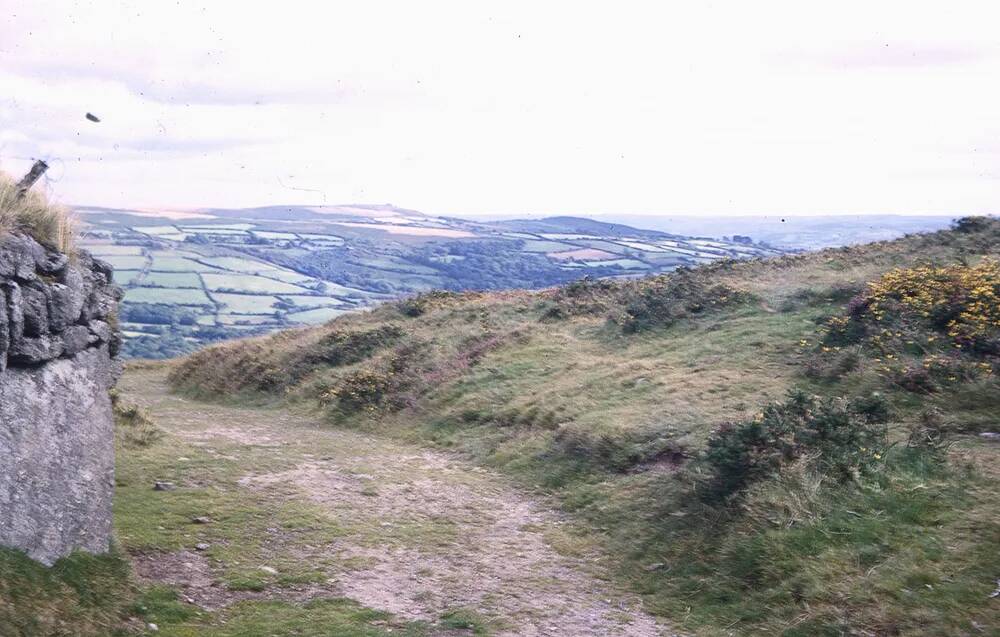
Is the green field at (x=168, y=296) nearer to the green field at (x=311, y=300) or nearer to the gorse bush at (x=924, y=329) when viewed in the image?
the green field at (x=311, y=300)

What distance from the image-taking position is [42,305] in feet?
21.7

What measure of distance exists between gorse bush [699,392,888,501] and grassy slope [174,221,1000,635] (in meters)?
0.28

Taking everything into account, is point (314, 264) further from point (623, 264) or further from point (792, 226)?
point (792, 226)

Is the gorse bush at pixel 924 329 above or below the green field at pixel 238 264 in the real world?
above

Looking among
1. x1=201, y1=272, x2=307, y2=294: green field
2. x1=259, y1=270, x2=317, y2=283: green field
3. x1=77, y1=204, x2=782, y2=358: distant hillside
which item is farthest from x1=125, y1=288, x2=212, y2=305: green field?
x1=259, y1=270, x2=317, y2=283: green field

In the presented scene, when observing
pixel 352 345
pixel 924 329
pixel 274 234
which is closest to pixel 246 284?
pixel 274 234

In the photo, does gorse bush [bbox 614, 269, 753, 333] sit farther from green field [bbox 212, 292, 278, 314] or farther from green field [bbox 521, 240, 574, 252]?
green field [bbox 521, 240, 574, 252]

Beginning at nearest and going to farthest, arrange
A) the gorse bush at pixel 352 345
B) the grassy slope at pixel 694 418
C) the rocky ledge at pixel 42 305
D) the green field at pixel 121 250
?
the rocky ledge at pixel 42 305
the grassy slope at pixel 694 418
the gorse bush at pixel 352 345
the green field at pixel 121 250

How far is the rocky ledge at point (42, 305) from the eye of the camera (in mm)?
6250

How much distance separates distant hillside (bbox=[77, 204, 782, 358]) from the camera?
4688 centimetres

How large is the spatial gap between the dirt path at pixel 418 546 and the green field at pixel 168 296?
36413 millimetres

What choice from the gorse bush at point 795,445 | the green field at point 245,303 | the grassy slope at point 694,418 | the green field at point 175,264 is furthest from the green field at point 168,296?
the gorse bush at point 795,445

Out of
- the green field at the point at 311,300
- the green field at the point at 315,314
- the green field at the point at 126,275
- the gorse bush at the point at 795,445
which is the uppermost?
the gorse bush at the point at 795,445

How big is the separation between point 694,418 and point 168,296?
4537 cm
